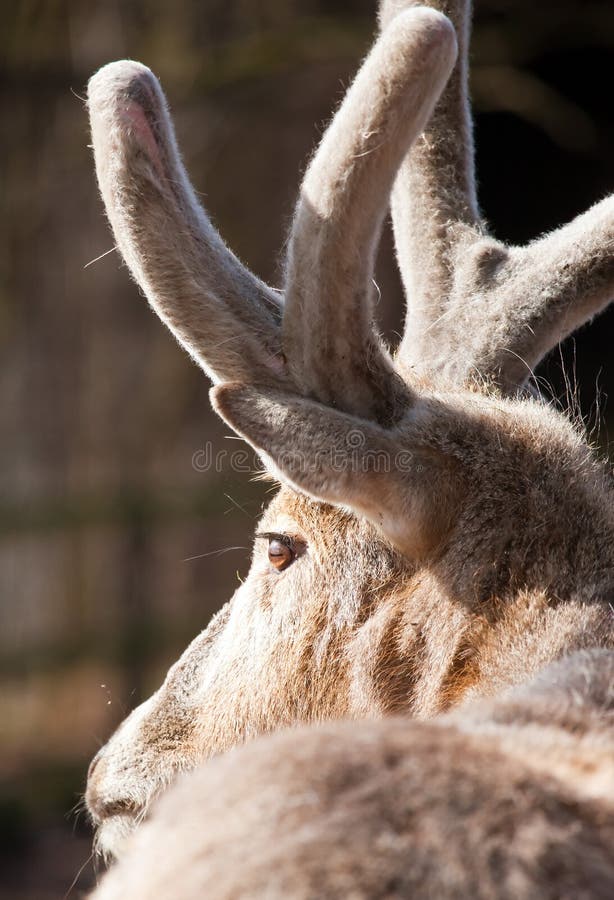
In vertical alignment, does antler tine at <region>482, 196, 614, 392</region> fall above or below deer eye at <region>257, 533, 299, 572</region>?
above

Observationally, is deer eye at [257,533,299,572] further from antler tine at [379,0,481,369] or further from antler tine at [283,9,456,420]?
antler tine at [379,0,481,369]

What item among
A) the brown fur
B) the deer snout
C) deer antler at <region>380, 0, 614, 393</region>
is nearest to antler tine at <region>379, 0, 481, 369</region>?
deer antler at <region>380, 0, 614, 393</region>

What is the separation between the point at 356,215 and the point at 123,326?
808 centimetres

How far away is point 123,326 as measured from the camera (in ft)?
35.1

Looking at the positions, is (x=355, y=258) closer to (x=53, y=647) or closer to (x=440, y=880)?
(x=440, y=880)

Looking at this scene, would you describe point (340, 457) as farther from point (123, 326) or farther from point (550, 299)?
point (123, 326)

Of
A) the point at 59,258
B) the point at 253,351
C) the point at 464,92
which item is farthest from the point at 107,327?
the point at 253,351

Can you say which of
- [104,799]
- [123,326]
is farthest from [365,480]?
[123,326]

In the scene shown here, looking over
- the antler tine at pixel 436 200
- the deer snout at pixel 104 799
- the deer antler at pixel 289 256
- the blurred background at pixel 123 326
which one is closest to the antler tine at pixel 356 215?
the deer antler at pixel 289 256

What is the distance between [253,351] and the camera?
3.03m

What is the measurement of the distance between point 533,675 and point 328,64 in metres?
8.16

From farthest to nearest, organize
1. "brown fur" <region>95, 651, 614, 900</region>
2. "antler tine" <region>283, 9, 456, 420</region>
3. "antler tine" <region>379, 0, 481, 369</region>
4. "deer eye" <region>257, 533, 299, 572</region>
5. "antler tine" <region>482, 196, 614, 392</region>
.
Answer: "antler tine" <region>379, 0, 481, 369</region>
"antler tine" <region>482, 196, 614, 392</region>
"deer eye" <region>257, 533, 299, 572</region>
"antler tine" <region>283, 9, 456, 420</region>
"brown fur" <region>95, 651, 614, 900</region>

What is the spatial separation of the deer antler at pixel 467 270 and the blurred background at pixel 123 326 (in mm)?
5901

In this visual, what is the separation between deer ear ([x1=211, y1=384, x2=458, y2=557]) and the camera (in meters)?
2.81
